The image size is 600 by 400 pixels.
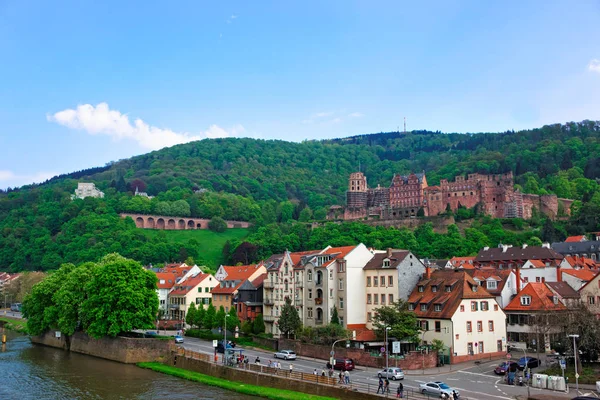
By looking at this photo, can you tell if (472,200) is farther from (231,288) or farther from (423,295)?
(423,295)

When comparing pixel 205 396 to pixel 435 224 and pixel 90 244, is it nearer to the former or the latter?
pixel 435 224

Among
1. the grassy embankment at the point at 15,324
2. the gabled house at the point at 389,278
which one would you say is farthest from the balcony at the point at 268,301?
the grassy embankment at the point at 15,324

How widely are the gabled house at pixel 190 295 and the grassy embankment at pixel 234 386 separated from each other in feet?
106

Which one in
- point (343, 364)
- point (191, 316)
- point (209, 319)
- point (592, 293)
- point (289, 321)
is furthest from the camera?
point (191, 316)

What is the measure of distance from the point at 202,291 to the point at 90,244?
3739 inches

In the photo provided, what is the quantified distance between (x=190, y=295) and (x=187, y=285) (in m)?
3.21

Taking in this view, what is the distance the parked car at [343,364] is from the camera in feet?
178

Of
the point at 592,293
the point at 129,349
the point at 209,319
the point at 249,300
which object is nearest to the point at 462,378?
the point at 592,293

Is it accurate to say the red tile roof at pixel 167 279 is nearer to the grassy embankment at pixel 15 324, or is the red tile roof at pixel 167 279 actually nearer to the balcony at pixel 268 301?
the grassy embankment at pixel 15 324

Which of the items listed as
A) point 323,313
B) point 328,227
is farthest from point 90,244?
point 323,313

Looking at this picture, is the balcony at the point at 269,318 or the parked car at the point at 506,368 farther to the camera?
the balcony at the point at 269,318

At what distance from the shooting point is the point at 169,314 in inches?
4048

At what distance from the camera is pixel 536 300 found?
6519cm

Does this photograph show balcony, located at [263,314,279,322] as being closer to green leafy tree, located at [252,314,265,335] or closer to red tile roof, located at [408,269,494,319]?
green leafy tree, located at [252,314,265,335]
